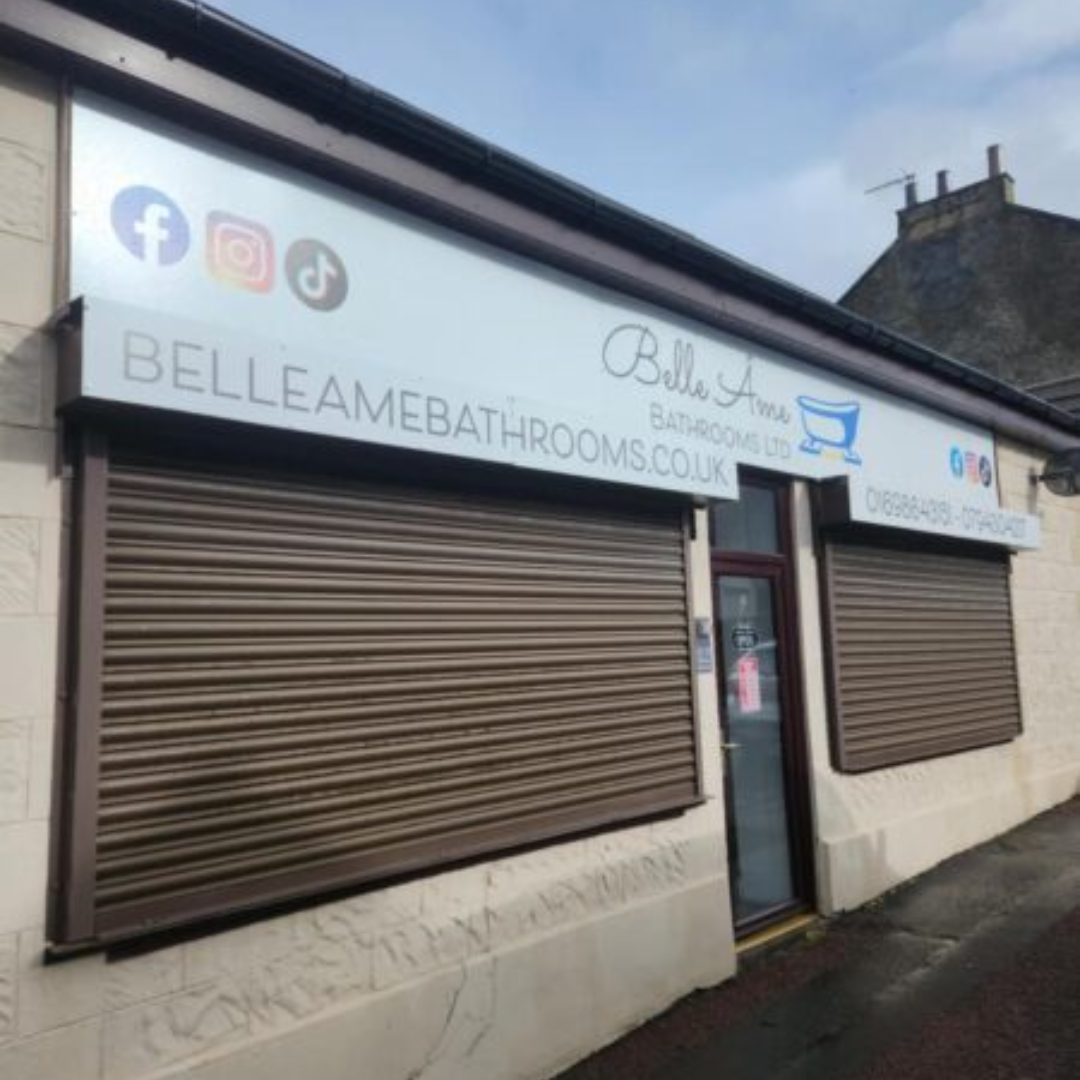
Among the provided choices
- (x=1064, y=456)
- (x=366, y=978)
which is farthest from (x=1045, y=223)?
(x=366, y=978)

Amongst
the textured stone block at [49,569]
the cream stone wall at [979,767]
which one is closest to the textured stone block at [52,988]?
the textured stone block at [49,569]

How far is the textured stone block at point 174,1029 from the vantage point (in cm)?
324

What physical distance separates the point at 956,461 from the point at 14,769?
7535 millimetres

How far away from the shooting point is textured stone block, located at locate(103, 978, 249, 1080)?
3.24 metres

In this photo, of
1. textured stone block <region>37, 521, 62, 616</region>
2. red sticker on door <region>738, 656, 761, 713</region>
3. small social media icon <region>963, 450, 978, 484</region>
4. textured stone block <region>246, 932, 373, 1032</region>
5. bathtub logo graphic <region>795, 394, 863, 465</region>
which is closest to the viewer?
textured stone block <region>37, 521, 62, 616</region>

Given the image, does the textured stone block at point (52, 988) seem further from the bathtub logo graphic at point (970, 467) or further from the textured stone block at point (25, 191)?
the bathtub logo graphic at point (970, 467)

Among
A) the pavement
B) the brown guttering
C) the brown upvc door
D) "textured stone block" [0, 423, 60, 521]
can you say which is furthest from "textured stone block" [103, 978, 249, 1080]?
the brown upvc door

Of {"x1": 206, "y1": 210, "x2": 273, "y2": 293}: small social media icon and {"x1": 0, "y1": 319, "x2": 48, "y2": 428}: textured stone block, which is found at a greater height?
{"x1": 206, "y1": 210, "x2": 273, "y2": 293}: small social media icon

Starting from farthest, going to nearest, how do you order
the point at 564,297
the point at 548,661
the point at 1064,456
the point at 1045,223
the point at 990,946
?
1. the point at 1045,223
2. the point at 1064,456
3. the point at 990,946
4. the point at 564,297
5. the point at 548,661

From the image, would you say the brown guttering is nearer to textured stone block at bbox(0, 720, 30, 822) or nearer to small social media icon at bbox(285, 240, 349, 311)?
small social media icon at bbox(285, 240, 349, 311)

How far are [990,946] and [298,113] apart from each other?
5.58 m

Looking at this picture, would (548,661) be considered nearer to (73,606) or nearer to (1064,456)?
(73,606)

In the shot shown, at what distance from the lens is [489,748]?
4.54 metres

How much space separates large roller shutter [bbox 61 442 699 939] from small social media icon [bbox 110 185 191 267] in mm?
747
